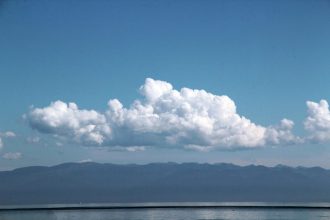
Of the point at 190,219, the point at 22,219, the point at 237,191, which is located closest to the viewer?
the point at 190,219

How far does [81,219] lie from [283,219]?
2399cm

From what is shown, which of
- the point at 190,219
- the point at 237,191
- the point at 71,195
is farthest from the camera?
the point at 237,191

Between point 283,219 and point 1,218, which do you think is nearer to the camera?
point 283,219

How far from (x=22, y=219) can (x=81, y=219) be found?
→ 776 cm

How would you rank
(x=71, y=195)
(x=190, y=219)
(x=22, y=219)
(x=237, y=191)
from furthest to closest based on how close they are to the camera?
(x=237, y=191) → (x=71, y=195) → (x=22, y=219) → (x=190, y=219)

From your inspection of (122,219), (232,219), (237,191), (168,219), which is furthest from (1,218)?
(237,191)

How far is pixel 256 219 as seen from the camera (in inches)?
2625

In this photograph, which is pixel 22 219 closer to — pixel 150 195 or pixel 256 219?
pixel 256 219

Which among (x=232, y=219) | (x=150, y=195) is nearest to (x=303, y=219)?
(x=232, y=219)

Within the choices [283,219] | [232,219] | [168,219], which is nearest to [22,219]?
[168,219]

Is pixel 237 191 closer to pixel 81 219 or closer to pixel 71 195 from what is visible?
pixel 71 195

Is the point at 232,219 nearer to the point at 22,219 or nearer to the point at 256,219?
the point at 256,219

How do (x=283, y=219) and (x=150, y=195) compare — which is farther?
(x=150, y=195)

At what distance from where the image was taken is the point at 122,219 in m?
66.4
